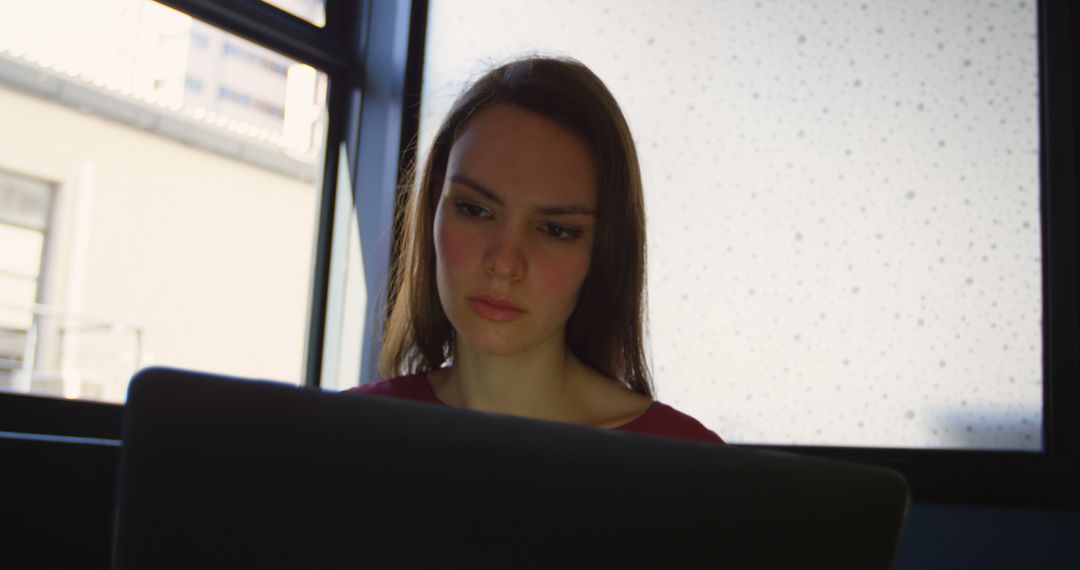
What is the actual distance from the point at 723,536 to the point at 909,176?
1.72 meters

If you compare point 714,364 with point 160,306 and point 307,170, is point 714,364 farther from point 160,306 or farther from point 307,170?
point 160,306

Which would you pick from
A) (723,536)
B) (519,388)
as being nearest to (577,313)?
(519,388)

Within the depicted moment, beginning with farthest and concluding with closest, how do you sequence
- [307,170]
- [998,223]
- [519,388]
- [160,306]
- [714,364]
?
[160,306] < [307,170] < [714,364] < [998,223] < [519,388]

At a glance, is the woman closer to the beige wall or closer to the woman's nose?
the woman's nose

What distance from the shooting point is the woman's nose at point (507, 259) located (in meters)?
0.93

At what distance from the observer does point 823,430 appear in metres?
1.90

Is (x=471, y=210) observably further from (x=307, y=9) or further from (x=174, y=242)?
(x=174, y=242)

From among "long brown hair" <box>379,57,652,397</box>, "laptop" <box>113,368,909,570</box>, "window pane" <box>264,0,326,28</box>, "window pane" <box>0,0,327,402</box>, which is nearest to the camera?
"laptop" <box>113,368,909,570</box>

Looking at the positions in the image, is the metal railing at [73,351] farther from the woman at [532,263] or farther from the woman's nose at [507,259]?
the woman's nose at [507,259]

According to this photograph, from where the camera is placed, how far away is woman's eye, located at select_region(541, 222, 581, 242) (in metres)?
0.98

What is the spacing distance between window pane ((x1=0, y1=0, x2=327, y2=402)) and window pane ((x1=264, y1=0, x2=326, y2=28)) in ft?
0.36

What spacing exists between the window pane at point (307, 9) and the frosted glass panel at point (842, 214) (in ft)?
2.17

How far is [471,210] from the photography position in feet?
3.24

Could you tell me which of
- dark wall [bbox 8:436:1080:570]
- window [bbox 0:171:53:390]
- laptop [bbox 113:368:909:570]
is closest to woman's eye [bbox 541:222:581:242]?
dark wall [bbox 8:436:1080:570]
